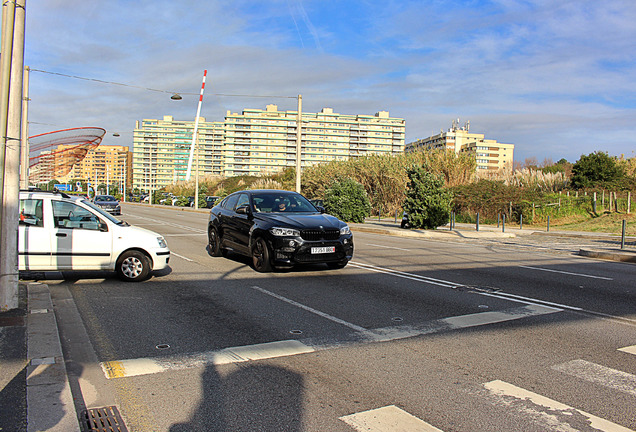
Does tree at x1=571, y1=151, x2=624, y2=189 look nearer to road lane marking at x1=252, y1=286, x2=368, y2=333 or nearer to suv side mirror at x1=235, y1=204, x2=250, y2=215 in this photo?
suv side mirror at x1=235, y1=204, x2=250, y2=215

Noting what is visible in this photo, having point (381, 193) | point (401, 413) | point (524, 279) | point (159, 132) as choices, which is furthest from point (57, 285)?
point (159, 132)

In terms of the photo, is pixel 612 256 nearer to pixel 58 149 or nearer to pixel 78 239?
pixel 78 239

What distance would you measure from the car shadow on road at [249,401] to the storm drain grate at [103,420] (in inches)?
16.4

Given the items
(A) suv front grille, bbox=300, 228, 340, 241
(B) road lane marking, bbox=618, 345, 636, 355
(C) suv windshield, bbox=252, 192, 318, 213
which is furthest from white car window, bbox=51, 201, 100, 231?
(B) road lane marking, bbox=618, 345, 636, 355

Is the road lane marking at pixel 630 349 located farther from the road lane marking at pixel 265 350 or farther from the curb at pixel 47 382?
the curb at pixel 47 382

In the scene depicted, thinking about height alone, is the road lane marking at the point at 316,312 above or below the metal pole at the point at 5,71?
below

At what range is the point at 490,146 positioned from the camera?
16300 cm

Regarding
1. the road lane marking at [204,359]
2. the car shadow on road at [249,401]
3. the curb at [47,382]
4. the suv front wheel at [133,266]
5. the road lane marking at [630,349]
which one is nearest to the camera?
the curb at [47,382]

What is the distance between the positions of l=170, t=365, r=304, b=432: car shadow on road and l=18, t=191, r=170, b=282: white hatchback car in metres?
5.21

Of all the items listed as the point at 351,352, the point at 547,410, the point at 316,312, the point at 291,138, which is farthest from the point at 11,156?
the point at 291,138

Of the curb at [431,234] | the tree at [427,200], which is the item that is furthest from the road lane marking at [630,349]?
the tree at [427,200]

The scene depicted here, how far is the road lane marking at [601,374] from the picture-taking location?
4598 millimetres

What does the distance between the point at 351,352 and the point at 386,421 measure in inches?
65.7

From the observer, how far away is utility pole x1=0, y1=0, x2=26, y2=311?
6504 millimetres
